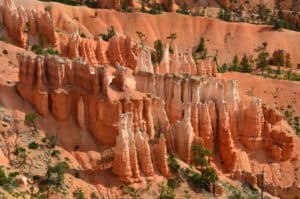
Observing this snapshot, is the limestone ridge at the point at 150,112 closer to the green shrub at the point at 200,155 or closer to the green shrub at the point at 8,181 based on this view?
the green shrub at the point at 200,155

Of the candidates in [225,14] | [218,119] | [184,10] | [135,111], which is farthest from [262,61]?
[135,111]

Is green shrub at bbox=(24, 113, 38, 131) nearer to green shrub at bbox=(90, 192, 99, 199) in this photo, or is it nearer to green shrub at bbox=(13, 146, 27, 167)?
green shrub at bbox=(13, 146, 27, 167)

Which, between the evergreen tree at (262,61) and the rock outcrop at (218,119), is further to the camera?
the evergreen tree at (262,61)

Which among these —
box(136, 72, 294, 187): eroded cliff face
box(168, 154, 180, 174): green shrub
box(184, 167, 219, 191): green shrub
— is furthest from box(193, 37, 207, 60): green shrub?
box(168, 154, 180, 174): green shrub

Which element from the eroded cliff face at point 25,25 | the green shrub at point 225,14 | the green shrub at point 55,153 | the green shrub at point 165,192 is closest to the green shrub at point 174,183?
the green shrub at point 165,192

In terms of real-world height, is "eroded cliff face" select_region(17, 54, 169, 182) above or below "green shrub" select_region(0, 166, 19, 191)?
above

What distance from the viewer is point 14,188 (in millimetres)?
52531

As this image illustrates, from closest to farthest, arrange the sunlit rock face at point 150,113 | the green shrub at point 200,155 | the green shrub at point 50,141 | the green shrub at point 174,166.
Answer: the green shrub at point 50,141
the sunlit rock face at point 150,113
the green shrub at point 174,166
the green shrub at point 200,155

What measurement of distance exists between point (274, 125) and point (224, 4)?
3080 inches

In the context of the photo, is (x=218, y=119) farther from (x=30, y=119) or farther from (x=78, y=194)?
(x=78, y=194)

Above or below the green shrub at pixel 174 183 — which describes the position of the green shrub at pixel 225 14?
above

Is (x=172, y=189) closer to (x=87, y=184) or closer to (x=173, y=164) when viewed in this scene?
(x=173, y=164)

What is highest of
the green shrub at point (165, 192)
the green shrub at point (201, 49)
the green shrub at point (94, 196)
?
the green shrub at point (201, 49)

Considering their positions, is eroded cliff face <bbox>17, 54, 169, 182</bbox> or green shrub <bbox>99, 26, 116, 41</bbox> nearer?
eroded cliff face <bbox>17, 54, 169, 182</bbox>
